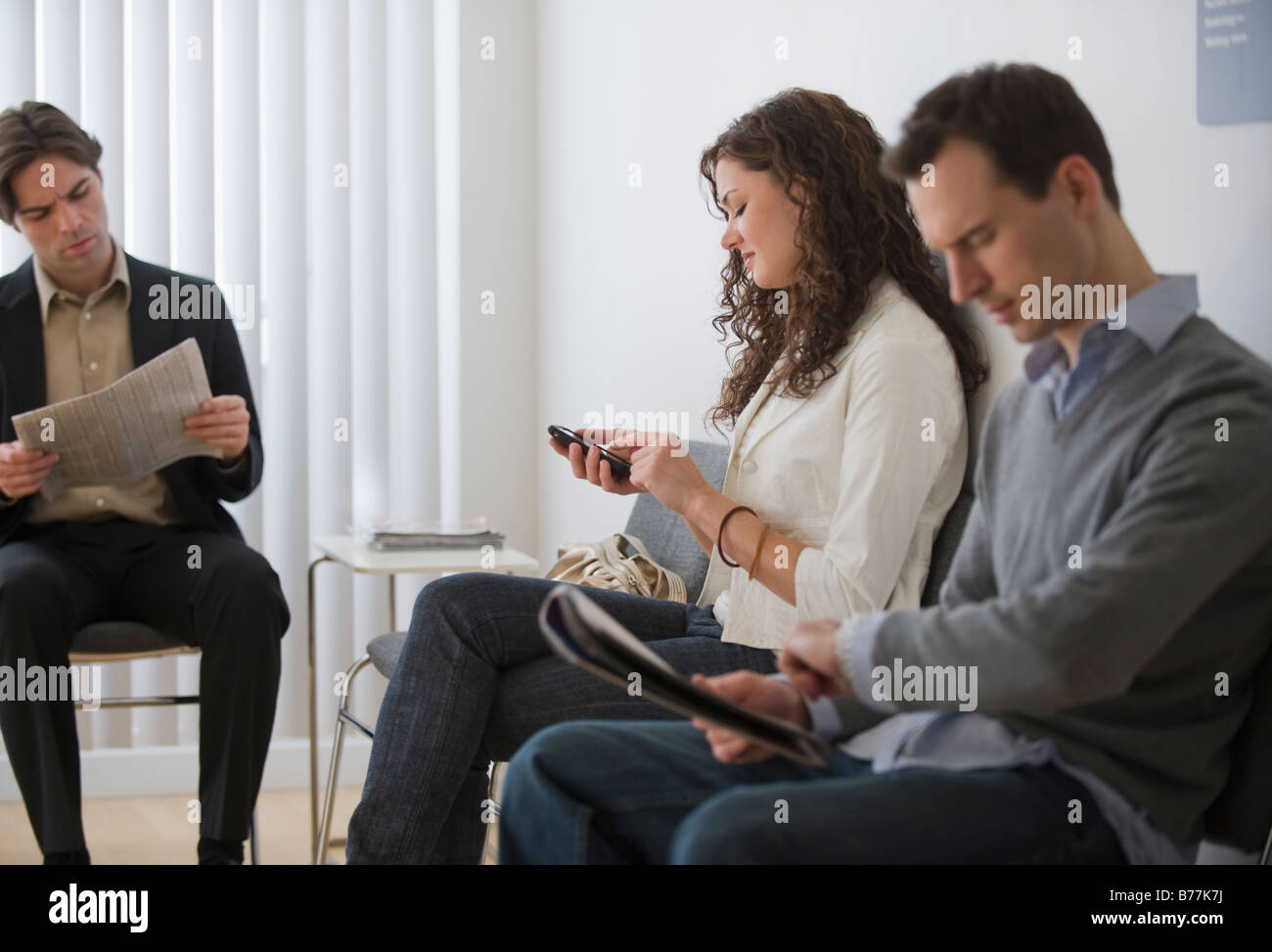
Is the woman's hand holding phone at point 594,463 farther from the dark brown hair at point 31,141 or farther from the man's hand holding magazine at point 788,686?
the dark brown hair at point 31,141

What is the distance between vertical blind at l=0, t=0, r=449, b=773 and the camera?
124 inches

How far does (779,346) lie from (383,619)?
1838 mm

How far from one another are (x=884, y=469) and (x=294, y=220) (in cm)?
223

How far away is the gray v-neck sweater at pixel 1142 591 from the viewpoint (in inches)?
38.5

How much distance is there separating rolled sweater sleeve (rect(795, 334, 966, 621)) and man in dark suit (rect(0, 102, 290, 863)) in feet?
3.94

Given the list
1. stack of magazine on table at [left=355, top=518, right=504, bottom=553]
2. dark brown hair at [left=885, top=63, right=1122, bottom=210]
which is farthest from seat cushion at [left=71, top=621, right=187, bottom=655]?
dark brown hair at [left=885, top=63, right=1122, bottom=210]

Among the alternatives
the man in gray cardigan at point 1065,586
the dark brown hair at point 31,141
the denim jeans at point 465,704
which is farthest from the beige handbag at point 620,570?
the dark brown hair at point 31,141

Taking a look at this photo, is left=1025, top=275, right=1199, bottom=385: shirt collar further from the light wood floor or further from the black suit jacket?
the light wood floor

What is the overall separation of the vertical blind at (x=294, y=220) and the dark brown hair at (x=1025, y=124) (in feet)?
7.98

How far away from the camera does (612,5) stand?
2939mm

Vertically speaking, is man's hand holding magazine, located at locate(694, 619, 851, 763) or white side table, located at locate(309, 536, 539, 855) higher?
man's hand holding magazine, located at locate(694, 619, 851, 763)

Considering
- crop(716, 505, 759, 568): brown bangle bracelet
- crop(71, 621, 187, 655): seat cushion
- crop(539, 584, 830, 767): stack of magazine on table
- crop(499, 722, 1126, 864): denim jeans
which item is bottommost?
crop(71, 621, 187, 655): seat cushion
